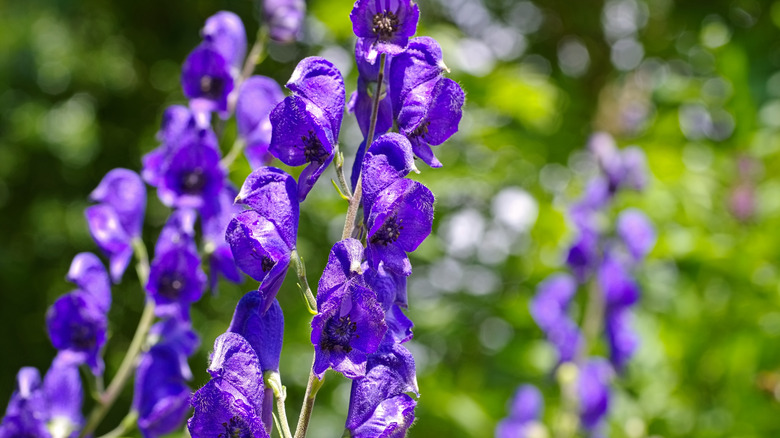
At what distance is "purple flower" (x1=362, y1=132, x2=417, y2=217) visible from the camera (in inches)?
29.0

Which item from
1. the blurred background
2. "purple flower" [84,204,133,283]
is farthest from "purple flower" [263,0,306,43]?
the blurred background

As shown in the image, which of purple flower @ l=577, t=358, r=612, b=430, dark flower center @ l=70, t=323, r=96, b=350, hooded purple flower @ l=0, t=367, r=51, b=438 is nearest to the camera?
hooded purple flower @ l=0, t=367, r=51, b=438

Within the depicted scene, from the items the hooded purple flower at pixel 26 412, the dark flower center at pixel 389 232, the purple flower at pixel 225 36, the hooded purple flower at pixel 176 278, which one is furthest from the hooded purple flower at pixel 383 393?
the purple flower at pixel 225 36

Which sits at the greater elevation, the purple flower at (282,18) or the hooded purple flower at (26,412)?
the purple flower at (282,18)

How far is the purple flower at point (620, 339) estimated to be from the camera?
2145mm

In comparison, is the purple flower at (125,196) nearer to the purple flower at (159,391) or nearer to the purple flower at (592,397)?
the purple flower at (159,391)

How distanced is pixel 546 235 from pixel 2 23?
232 cm

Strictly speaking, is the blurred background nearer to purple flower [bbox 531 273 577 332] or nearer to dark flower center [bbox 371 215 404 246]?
purple flower [bbox 531 273 577 332]

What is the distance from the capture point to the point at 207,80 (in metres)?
1.20

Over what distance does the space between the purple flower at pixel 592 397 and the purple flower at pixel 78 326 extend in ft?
4.33

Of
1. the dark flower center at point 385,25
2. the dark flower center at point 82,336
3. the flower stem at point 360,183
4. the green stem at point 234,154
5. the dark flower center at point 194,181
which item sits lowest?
the dark flower center at point 82,336

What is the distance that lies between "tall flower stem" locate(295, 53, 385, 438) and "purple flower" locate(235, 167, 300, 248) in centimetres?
5

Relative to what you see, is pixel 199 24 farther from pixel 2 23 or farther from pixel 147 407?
pixel 147 407

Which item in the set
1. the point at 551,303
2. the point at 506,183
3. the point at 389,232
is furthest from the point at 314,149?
the point at 506,183
